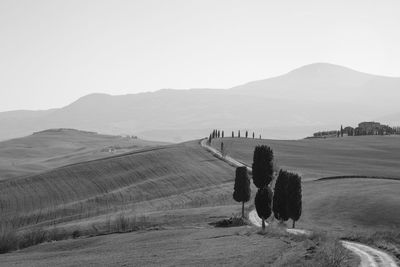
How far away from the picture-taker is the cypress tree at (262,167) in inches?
2859

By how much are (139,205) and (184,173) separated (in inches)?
946

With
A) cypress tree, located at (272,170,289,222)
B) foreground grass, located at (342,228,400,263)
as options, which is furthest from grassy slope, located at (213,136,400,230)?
foreground grass, located at (342,228,400,263)

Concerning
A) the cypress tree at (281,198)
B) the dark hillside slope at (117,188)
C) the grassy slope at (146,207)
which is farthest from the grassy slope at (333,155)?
the cypress tree at (281,198)

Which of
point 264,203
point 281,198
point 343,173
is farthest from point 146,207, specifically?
point 343,173

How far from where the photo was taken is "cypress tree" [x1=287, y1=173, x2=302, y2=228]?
67.4 metres

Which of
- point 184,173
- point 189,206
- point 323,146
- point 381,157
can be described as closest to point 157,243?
point 189,206

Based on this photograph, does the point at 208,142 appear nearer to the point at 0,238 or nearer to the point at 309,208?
the point at 309,208

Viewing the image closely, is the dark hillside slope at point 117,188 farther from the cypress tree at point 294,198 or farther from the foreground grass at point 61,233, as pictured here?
the cypress tree at point 294,198

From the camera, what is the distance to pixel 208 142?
163000mm

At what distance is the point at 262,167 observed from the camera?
73125mm

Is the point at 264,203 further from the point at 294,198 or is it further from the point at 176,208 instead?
the point at 176,208

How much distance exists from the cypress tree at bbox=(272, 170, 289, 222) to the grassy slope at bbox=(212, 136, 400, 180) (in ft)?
133

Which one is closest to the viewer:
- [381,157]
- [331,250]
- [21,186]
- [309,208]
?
[331,250]

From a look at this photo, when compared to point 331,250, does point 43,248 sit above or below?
below
